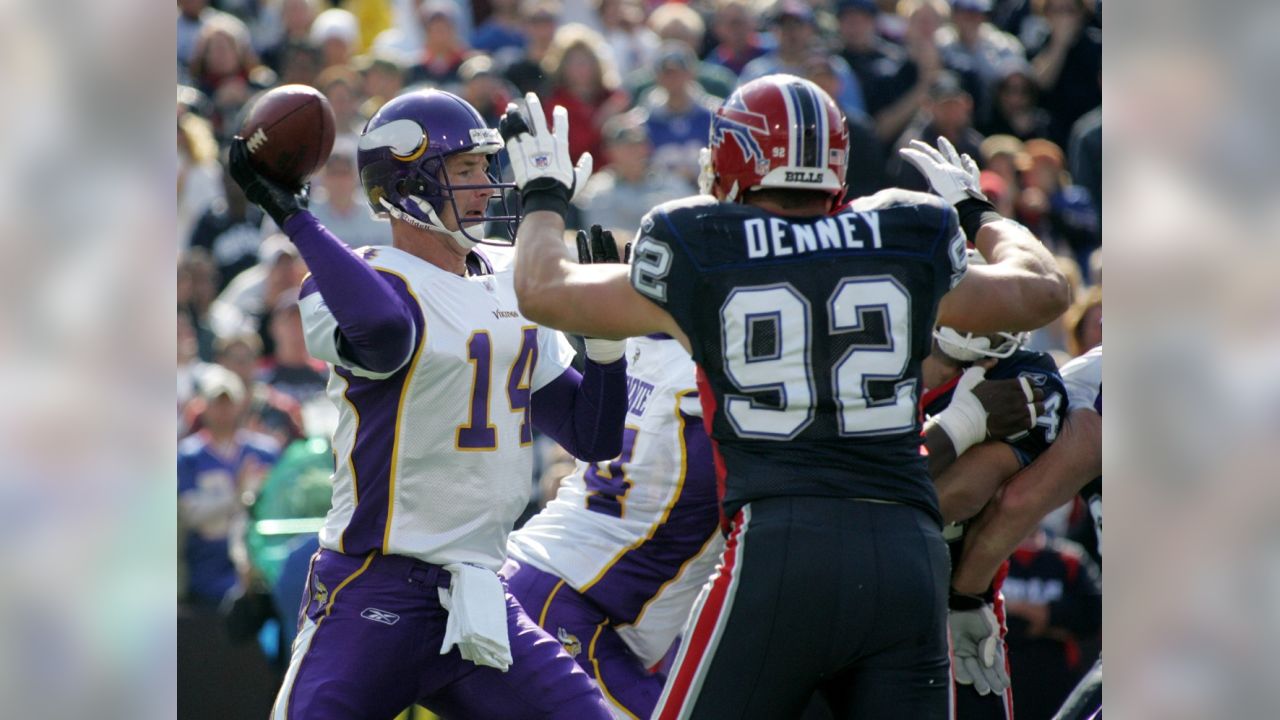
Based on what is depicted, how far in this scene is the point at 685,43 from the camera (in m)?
11.2

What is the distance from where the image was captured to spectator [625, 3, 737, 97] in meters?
10.8

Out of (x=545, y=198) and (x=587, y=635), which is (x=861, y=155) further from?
(x=545, y=198)

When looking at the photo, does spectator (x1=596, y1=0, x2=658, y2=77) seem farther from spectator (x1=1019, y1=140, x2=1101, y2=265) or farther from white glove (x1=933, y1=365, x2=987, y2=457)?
white glove (x1=933, y1=365, x2=987, y2=457)

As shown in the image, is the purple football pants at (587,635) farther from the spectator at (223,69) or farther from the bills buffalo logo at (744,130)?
the spectator at (223,69)

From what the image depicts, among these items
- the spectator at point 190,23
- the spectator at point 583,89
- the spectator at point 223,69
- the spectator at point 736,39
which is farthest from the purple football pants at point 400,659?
the spectator at point 190,23

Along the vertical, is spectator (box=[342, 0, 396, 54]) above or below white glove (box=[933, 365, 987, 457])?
above

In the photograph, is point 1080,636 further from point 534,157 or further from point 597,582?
point 534,157

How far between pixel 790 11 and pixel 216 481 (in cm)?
496

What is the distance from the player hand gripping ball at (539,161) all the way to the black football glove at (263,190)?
56 centimetres

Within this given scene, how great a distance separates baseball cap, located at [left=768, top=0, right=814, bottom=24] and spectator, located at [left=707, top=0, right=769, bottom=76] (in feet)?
1.88

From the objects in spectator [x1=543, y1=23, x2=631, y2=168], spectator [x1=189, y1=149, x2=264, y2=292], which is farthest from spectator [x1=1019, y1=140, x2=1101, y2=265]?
spectator [x1=189, y1=149, x2=264, y2=292]

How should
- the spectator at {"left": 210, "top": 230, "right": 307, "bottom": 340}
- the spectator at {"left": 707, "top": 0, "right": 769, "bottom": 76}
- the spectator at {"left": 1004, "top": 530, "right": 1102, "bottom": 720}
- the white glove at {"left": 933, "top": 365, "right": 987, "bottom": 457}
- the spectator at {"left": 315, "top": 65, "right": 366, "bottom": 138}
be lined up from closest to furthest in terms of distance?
the white glove at {"left": 933, "top": 365, "right": 987, "bottom": 457}, the spectator at {"left": 1004, "top": 530, "right": 1102, "bottom": 720}, the spectator at {"left": 210, "top": 230, "right": 307, "bottom": 340}, the spectator at {"left": 315, "top": 65, "right": 366, "bottom": 138}, the spectator at {"left": 707, "top": 0, "right": 769, "bottom": 76}
